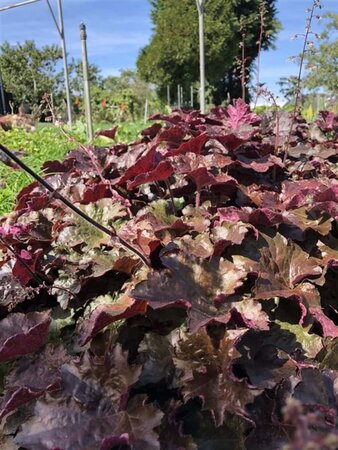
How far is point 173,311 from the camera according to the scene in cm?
118

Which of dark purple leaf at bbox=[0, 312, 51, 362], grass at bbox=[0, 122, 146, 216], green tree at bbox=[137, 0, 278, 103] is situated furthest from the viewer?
green tree at bbox=[137, 0, 278, 103]

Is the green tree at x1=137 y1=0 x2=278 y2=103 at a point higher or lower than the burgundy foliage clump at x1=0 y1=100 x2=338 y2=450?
higher

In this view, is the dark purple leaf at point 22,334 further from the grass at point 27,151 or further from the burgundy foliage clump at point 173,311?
the grass at point 27,151

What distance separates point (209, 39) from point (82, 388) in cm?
2531

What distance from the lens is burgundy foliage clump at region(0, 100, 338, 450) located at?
Result: 36.1 inches

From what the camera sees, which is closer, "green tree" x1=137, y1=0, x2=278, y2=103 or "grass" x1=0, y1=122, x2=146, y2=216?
"grass" x1=0, y1=122, x2=146, y2=216

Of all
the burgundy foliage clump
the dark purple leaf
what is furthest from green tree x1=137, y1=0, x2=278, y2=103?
the dark purple leaf


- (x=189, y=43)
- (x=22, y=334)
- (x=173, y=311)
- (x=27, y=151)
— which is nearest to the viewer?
(x=22, y=334)

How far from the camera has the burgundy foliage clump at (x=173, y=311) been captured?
3.01ft

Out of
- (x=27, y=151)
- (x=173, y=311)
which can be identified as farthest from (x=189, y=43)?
(x=173, y=311)

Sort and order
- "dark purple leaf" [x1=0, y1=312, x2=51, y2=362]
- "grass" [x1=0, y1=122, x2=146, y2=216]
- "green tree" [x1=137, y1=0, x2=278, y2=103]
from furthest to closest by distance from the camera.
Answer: "green tree" [x1=137, y1=0, x2=278, y2=103]
"grass" [x1=0, y1=122, x2=146, y2=216]
"dark purple leaf" [x1=0, y1=312, x2=51, y2=362]

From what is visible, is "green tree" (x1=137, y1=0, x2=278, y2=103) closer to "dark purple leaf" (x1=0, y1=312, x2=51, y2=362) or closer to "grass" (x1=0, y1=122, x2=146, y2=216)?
"grass" (x1=0, y1=122, x2=146, y2=216)

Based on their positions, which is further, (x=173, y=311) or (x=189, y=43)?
(x=189, y=43)

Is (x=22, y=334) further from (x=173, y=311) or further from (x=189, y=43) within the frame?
(x=189, y=43)
